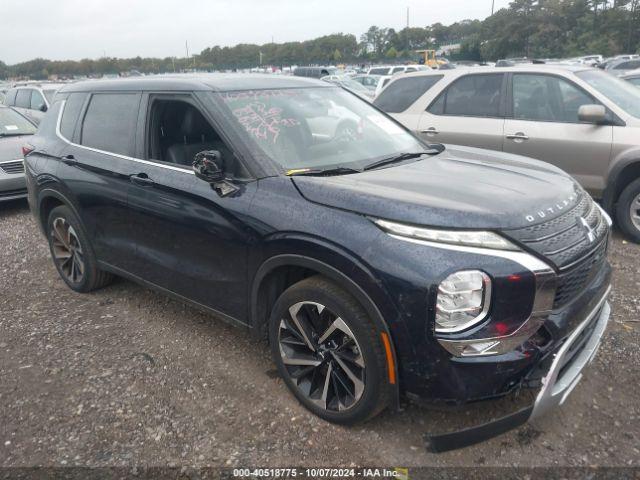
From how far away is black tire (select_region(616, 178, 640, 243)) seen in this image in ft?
17.7

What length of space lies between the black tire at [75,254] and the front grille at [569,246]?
11.3 ft

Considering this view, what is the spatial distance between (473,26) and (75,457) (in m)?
99.3

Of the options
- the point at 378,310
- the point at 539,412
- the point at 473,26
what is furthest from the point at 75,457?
the point at 473,26

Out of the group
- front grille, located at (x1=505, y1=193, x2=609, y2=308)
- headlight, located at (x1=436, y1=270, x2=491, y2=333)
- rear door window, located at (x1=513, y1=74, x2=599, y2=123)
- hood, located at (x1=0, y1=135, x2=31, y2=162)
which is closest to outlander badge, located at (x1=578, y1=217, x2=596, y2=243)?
front grille, located at (x1=505, y1=193, x2=609, y2=308)

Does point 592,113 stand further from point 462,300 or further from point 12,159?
point 12,159

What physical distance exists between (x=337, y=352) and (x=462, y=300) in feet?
2.43

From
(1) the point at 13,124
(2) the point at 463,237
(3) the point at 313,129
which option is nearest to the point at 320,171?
(3) the point at 313,129

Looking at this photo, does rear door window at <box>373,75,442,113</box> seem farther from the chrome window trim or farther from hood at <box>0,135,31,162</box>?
hood at <box>0,135,31,162</box>

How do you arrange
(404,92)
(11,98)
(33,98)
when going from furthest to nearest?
(11,98), (33,98), (404,92)

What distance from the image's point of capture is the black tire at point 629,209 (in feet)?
17.7

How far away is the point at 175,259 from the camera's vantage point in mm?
3475

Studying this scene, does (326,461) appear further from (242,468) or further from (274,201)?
(274,201)

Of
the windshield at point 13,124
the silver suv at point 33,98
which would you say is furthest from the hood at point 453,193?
the silver suv at point 33,98

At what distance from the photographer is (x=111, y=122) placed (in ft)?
13.1
